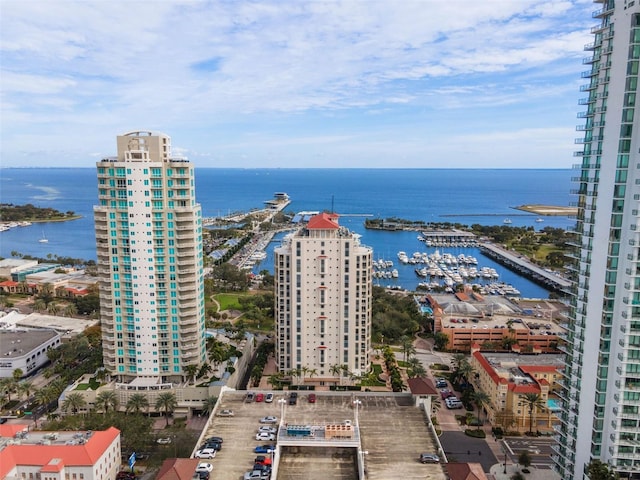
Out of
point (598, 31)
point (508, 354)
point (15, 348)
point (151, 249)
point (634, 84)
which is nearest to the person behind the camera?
point (634, 84)

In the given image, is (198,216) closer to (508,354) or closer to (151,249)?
(151,249)

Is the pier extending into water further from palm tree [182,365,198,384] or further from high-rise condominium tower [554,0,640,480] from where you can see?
palm tree [182,365,198,384]

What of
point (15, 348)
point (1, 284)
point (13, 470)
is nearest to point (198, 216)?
point (13, 470)

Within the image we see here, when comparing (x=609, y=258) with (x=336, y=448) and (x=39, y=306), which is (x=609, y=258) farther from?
(x=39, y=306)

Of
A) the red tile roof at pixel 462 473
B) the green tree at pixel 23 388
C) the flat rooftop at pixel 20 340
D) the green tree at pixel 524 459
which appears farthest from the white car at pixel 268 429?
the flat rooftop at pixel 20 340

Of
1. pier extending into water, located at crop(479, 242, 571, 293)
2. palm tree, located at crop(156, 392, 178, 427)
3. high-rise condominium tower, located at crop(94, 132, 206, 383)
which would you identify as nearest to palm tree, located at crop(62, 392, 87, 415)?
high-rise condominium tower, located at crop(94, 132, 206, 383)

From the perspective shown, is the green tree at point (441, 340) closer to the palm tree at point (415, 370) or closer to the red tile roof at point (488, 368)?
the red tile roof at point (488, 368)
